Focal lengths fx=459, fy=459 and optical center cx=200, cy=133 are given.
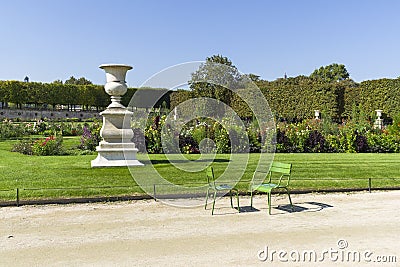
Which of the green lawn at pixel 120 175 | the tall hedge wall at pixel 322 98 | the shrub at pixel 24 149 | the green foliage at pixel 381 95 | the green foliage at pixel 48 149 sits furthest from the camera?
the tall hedge wall at pixel 322 98

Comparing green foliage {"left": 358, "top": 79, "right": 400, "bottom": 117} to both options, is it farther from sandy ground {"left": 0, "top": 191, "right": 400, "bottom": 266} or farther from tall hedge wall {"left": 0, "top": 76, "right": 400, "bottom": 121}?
sandy ground {"left": 0, "top": 191, "right": 400, "bottom": 266}

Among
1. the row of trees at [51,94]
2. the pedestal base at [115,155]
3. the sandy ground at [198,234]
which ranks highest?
the row of trees at [51,94]

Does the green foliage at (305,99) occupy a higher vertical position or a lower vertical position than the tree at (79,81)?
lower

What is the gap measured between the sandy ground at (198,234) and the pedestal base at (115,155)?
3.07m

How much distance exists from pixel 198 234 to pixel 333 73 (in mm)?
70674

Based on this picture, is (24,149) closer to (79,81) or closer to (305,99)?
(305,99)

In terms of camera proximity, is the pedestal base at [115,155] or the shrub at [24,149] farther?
the shrub at [24,149]

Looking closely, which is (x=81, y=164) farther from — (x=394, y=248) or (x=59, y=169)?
(x=394, y=248)

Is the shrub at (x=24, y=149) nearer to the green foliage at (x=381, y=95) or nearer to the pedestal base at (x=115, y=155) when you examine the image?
the pedestal base at (x=115, y=155)

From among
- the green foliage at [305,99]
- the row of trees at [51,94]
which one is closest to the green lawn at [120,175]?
the green foliage at [305,99]

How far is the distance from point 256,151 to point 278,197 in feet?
24.9

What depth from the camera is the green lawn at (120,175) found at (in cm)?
830

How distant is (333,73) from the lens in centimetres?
7238

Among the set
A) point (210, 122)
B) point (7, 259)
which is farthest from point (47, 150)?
point (7, 259)
